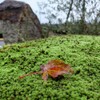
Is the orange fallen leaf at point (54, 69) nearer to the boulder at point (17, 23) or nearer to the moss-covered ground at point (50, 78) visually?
the moss-covered ground at point (50, 78)

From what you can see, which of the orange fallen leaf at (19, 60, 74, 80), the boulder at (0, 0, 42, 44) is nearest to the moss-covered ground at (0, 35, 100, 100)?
the orange fallen leaf at (19, 60, 74, 80)

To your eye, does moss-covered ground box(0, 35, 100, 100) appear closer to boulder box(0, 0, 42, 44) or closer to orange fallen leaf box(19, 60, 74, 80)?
orange fallen leaf box(19, 60, 74, 80)

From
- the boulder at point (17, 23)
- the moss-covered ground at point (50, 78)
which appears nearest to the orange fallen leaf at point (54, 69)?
the moss-covered ground at point (50, 78)

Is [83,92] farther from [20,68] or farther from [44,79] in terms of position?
[20,68]

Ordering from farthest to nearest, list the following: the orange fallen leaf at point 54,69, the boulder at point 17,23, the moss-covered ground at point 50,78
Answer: the boulder at point 17,23 → the orange fallen leaf at point 54,69 → the moss-covered ground at point 50,78

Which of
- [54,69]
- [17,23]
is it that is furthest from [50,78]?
[17,23]

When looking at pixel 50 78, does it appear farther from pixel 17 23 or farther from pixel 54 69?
pixel 17 23
